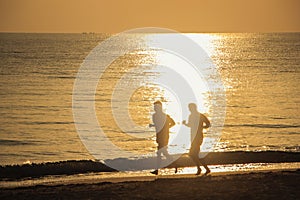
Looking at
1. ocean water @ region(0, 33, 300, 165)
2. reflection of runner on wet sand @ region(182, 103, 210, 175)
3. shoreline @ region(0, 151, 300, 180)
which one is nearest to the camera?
reflection of runner on wet sand @ region(182, 103, 210, 175)

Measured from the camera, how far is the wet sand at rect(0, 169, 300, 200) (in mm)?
14422

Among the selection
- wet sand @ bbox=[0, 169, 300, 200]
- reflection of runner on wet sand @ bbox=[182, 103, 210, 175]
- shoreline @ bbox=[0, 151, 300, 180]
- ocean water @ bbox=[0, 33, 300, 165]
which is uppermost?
ocean water @ bbox=[0, 33, 300, 165]

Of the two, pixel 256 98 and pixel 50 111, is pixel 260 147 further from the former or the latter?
pixel 256 98

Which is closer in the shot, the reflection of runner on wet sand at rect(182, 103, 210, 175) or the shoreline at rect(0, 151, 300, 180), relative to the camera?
the reflection of runner on wet sand at rect(182, 103, 210, 175)

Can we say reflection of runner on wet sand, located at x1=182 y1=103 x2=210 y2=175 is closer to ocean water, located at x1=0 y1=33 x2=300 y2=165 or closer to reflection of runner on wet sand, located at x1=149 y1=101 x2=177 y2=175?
reflection of runner on wet sand, located at x1=149 y1=101 x2=177 y2=175

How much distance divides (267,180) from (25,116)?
29531 millimetres

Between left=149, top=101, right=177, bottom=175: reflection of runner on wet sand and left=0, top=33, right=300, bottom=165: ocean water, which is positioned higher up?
left=0, top=33, right=300, bottom=165: ocean water

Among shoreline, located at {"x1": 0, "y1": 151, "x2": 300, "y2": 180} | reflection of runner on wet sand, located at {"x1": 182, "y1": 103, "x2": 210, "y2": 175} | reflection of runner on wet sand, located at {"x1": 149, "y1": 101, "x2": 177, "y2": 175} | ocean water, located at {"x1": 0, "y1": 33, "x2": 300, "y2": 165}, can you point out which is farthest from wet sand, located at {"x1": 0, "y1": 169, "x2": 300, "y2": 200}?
ocean water, located at {"x1": 0, "y1": 33, "x2": 300, "y2": 165}

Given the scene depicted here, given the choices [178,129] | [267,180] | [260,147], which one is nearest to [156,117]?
[267,180]

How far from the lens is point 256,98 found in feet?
200

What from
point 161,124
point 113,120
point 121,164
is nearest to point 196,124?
point 161,124

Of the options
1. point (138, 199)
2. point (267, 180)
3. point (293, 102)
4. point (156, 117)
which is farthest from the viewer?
point (293, 102)

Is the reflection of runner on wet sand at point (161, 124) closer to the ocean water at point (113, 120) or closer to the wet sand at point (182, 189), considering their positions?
the wet sand at point (182, 189)

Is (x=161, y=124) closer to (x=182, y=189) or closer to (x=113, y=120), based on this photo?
(x=182, y=189)
